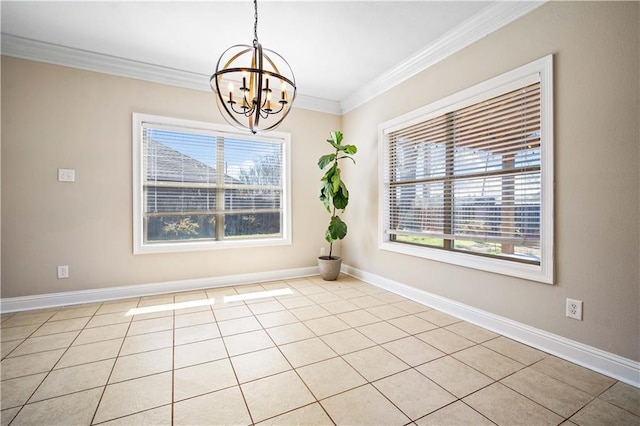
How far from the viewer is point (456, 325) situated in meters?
2.64

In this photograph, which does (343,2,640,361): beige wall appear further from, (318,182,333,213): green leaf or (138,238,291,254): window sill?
(138,238,291,254): window sill

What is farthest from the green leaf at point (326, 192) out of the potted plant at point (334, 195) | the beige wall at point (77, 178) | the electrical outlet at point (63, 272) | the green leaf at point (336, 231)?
the electrical outlet at point (63, 272)

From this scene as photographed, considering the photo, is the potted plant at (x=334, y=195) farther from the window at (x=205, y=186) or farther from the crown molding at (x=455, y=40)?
the crown molding at (x=455, y=40)

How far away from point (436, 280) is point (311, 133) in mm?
2801

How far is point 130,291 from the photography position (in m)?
3.42

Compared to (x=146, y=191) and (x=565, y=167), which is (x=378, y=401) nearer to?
(x=565, y=167)

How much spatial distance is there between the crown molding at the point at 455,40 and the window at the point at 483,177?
0.45 metres

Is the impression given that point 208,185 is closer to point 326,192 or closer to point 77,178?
point 77,178

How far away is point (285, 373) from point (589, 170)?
243 centimetres

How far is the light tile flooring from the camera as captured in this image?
151 centimetres

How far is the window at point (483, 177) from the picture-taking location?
7.29 ft

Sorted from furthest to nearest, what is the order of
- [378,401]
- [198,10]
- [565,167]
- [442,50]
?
[442,50] < [198,10] < [565,167] < [378,401]

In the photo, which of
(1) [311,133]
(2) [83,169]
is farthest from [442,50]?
(2) [83,169]

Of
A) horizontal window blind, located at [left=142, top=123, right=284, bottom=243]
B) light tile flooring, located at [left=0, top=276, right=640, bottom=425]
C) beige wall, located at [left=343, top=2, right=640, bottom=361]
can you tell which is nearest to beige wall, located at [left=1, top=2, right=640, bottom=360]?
beige wall, located at [left=343, top=2, right=640, bottom=361]
